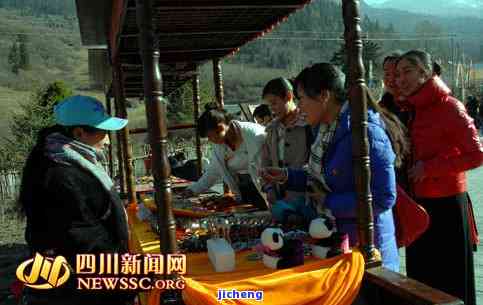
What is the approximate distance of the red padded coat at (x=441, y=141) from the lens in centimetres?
252

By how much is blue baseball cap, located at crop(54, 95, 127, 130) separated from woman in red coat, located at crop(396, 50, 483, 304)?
5.23ft

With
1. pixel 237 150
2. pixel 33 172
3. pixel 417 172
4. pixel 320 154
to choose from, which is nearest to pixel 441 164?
pixel 417 172

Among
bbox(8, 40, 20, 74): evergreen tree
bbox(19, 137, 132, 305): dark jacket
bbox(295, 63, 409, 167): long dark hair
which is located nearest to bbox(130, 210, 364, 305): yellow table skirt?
bbox(19, 137, 132, 305): dark jacket

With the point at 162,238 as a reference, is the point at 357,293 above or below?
below

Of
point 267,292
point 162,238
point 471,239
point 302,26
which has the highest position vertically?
point 302,26

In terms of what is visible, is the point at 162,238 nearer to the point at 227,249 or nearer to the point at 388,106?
the point at 227,249

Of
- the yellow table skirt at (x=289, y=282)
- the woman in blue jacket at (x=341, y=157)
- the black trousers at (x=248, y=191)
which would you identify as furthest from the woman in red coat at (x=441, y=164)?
the black trousers at (x=248, y=191)

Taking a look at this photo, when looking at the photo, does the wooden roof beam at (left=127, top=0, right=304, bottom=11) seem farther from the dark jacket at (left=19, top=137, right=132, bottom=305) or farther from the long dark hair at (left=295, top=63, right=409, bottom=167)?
the dark jacket at (left=19, top=137, right=132, bottom=305)

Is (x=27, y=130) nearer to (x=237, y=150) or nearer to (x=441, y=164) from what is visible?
(x=237, y=150)

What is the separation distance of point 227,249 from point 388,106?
59.8 inches

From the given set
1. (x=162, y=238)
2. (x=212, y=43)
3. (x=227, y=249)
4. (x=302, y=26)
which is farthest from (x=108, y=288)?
(x=302, y=26)

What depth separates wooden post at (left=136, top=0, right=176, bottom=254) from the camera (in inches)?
68.2

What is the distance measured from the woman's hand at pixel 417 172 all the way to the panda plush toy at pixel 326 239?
2.75 feet

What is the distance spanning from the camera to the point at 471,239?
8.84 feet
